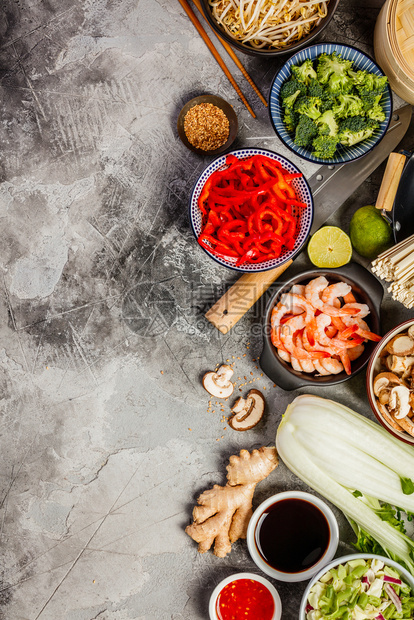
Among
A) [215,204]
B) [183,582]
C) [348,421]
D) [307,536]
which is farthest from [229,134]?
[183,582]

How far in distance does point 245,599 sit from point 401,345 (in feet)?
6.73

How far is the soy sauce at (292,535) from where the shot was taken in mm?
2877

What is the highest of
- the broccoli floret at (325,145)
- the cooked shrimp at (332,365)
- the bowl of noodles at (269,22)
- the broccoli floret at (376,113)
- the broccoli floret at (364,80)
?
the bowl of noodles at (269,22)

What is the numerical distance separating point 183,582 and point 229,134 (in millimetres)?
3252

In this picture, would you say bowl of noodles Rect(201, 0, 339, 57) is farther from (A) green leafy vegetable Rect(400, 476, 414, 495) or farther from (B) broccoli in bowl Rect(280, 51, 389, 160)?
(A) green leafy vegetable Rect(400, 476, 414, 495)

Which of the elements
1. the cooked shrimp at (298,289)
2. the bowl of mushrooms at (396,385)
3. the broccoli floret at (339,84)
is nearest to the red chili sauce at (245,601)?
the bowl of mushrooms at (396,385)

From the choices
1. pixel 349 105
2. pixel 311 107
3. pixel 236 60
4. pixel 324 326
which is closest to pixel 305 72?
pixel 311 107

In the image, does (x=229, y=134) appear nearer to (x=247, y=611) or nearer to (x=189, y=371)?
(x=189, y=371)

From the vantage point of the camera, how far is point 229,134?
298 centimetres

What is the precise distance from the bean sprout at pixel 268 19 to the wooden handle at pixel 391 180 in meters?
1.02

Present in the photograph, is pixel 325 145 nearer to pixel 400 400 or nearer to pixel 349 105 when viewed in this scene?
pixel 349 105

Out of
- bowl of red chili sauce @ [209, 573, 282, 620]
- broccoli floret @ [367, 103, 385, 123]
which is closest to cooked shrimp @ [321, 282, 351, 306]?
broccoli floret @ [367, 103, 385, 123]

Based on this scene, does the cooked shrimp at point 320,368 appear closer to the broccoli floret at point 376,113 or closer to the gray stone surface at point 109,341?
the gray stone surface at point 109,341

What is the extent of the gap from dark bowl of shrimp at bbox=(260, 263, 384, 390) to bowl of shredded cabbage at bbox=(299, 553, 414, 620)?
44.9 inches
